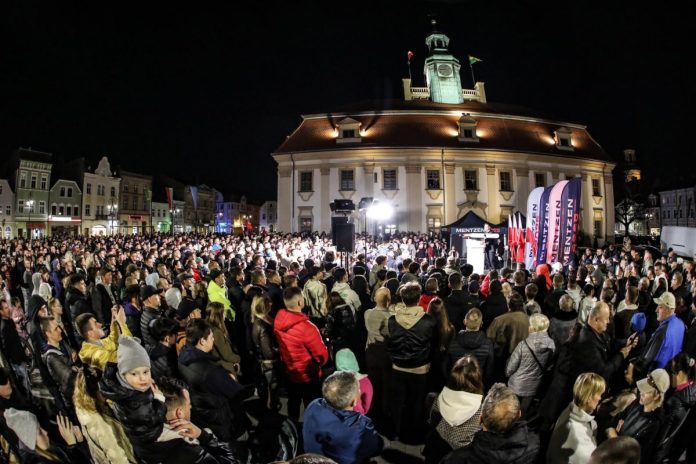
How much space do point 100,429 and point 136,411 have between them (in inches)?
11.5

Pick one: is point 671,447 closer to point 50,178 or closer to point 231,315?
point 231,315

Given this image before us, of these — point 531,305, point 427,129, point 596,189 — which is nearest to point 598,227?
point 596,189

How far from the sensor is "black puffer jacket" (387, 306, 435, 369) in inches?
211

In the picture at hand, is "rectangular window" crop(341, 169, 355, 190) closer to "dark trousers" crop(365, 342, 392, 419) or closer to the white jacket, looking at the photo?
"dark trousers" crop(365, 342, 392, 419)

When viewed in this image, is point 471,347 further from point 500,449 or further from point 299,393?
point 500,449

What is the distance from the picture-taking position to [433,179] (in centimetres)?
4022

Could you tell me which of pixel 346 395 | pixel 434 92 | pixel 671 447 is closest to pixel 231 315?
pixel 346 395

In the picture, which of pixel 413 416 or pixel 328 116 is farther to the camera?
pixel 328 116

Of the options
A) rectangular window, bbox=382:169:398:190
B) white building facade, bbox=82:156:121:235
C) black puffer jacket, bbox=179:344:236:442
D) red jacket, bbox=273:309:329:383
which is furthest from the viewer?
white building facade, bbox=82:156:121:235

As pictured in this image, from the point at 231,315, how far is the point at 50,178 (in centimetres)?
5943

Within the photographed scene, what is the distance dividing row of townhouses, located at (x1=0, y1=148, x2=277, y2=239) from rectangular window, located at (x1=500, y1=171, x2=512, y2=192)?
26243 millimetres

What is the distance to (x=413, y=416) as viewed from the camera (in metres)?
5.64

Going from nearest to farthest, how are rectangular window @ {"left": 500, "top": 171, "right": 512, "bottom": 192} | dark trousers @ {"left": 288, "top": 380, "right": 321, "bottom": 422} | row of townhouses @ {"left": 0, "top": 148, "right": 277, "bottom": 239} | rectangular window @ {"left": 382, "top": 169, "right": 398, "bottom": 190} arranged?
dark trousers @ {"left": 288, "top": 380, "right": 321, "bottom": 422} < rectangular window @ {"left": 382, "top": 169, "right": 398, "bottom": 190} < rectangular window @ {"left": 500, "top": 171, "right": 512, "bottom": 192} < row of townhouses @ {"left": 0, "top": 148, "right": 277, "bottom": 239}

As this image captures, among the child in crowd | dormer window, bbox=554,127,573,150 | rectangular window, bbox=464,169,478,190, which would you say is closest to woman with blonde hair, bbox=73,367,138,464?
the child in crowd
